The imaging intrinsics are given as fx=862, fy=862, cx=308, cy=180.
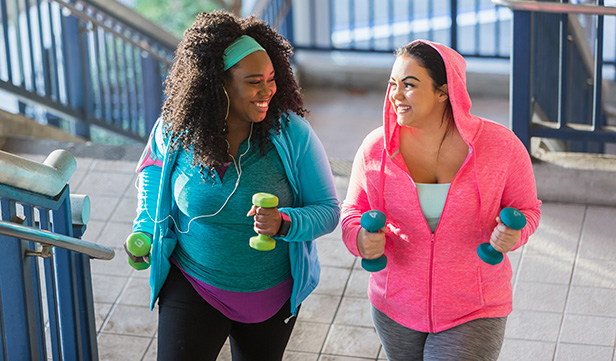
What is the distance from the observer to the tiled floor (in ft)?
12.0

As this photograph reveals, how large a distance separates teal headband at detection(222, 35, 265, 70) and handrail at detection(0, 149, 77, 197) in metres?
0.63

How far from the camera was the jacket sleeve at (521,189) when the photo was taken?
2555 mm

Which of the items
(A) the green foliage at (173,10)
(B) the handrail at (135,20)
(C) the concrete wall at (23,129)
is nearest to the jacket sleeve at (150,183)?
(C) the concrete wall at (23,129)

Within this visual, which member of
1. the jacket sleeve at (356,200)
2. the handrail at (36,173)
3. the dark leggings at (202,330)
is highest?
the handrail at (36,173)

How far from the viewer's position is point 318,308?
157 inches

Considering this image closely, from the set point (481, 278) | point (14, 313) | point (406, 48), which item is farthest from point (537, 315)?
point (14, 313)

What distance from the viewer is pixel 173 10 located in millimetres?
14148

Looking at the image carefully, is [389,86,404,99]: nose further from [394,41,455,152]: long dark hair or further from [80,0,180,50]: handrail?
[80,0,180,50]: handrail

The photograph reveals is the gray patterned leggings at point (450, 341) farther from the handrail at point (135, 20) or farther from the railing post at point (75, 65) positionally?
the handrail at point (135, 20)

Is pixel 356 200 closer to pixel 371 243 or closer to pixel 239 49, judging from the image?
pixel 371 243

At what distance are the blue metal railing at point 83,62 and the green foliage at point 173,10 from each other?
6529 mm

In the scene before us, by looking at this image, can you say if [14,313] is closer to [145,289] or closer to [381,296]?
[381,296]

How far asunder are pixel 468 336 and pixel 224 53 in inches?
Result: 44.9

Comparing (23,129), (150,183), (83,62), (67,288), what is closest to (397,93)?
(150,183)
